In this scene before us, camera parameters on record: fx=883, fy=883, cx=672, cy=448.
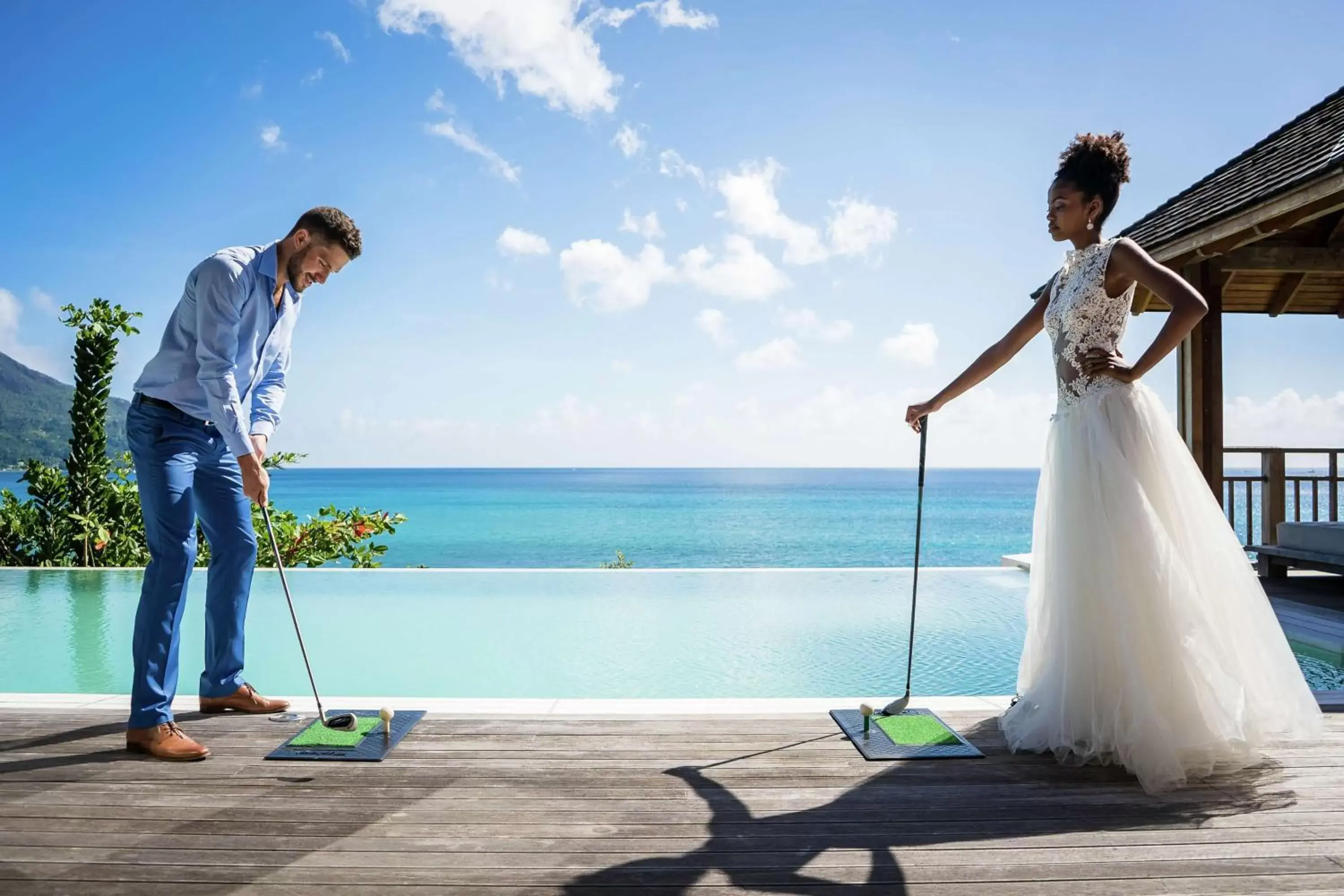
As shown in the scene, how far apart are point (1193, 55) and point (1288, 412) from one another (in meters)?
26.1

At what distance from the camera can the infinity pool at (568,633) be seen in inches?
178

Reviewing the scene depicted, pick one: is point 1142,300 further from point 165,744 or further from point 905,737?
point 165,744

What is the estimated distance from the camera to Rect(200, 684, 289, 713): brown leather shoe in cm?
281

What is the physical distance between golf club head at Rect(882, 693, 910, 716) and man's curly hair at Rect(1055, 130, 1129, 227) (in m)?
1.58

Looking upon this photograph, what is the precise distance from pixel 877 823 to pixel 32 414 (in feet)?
148

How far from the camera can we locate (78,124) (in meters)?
15.2

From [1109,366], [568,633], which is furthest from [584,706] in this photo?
[568,633]

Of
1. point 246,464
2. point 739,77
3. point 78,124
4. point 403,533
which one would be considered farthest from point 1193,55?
point 403,533

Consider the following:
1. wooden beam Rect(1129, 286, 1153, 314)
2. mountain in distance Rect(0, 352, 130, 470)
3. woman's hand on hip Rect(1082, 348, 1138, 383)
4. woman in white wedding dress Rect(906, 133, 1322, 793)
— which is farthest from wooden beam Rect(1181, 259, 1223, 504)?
mountain in distance Rect(0, 352, 130, 470)

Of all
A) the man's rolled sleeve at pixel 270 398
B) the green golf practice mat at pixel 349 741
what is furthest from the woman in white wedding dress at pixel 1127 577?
the man's rolled sleeve at pixel 270 398

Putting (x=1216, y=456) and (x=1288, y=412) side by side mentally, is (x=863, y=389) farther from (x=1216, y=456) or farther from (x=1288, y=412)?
(x=1216, y=456)

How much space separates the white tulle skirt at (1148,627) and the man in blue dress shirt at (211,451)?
229cm

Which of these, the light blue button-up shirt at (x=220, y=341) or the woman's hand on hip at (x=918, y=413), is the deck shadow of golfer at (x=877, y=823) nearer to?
the woman's hand on hip at (x=918, y=413)

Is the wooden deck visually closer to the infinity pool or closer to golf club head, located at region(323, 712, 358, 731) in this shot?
golf club head, located at region(323, 712, 358, 731)
